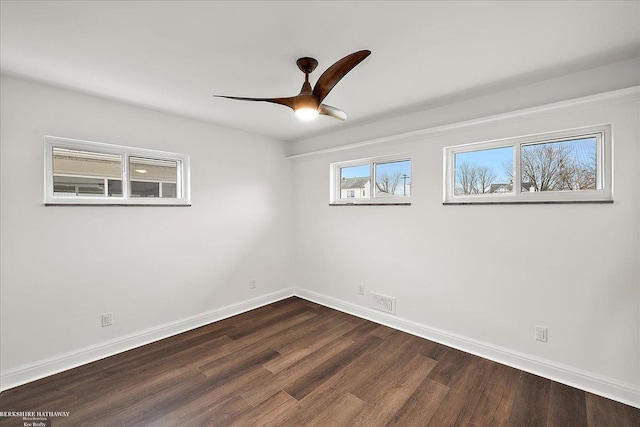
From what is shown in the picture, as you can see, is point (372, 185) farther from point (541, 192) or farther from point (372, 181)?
point (541, 192)

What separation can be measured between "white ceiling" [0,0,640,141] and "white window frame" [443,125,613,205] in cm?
47

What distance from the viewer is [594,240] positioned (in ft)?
7.04

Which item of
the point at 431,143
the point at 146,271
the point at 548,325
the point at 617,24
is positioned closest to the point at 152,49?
the point at 146,271

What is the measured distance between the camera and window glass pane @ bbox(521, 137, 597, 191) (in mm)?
2258

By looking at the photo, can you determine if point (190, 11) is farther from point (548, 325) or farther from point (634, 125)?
point (548, 325)

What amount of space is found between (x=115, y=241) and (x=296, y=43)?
2456 mm

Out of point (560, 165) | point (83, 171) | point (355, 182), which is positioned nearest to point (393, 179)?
point (355, 182)

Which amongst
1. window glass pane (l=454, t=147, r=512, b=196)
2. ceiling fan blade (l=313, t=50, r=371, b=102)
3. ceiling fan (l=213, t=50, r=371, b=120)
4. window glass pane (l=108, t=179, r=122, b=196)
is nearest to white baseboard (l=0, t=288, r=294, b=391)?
window glass pane (l=108, t=179, r=122, b=196)

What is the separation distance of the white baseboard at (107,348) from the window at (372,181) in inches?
77.8

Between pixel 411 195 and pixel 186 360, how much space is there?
9.10 ft

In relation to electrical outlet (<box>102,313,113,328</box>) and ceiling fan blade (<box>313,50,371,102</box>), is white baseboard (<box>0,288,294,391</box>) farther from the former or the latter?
ceiling fan blade (<box>313,50,371,102</box>)

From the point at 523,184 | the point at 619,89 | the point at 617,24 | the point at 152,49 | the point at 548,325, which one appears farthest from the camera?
the point at 523,184

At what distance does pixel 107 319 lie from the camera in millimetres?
2693

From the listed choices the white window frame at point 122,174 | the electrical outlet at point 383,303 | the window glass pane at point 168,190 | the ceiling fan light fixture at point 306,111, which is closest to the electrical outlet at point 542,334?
the electrical outlet at point 383,303
